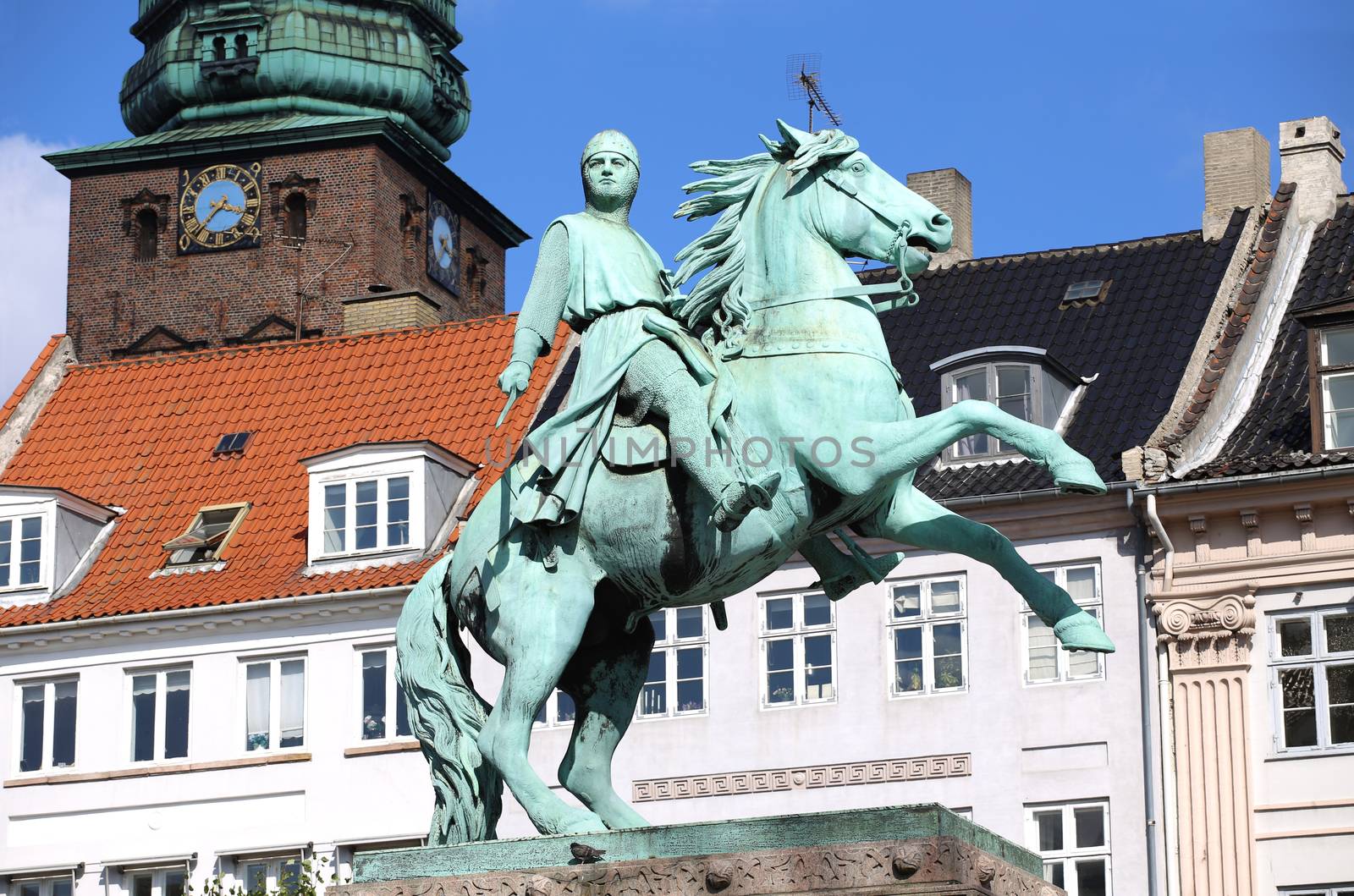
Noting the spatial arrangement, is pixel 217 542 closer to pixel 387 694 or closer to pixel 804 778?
pixel 387 694

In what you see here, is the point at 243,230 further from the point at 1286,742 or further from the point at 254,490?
the point at 1286,742

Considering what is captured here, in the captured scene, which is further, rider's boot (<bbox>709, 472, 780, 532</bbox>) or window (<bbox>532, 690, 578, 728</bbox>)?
window (<bbox>532, 690, 578, 728</bbox>)

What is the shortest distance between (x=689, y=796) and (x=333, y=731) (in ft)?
15.0

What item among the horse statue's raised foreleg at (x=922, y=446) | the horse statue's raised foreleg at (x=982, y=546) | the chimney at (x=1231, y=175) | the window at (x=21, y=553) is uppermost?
the chimney at (x=1231, y=175)

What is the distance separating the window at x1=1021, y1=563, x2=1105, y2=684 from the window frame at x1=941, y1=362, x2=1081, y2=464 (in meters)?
1.57

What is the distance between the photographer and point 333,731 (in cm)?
3700

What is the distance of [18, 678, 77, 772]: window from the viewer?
38.4 m

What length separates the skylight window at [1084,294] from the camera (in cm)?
3819

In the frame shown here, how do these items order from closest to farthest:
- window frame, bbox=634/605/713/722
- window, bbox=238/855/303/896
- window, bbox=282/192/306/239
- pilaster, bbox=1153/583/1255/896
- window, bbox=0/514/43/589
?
pilaster, bbox=1153/583/1255/896 → window frame, bbox=634/605/713/722 → window, bbox=238/855/303/896 → window, bbox=0/514/43/589 → window, bbox=282/192/306/239

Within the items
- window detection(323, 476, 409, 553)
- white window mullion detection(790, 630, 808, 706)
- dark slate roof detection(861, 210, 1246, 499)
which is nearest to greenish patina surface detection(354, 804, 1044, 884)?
dark slate roof detection(861, 210, 1246, 499)

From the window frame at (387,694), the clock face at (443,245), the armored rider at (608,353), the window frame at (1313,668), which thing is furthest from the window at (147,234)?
the armored rider at (608,353)

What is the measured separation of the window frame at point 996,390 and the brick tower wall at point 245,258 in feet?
107

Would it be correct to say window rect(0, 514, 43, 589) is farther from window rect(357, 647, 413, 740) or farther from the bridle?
the bridle

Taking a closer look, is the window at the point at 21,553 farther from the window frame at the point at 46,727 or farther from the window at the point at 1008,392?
the window at the point at 1008,392
